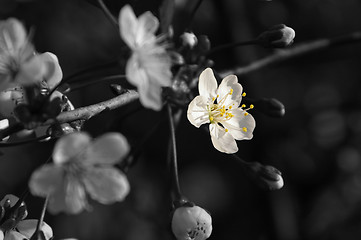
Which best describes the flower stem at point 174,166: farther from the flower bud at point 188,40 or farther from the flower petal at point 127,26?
the flower petal at point 127,26

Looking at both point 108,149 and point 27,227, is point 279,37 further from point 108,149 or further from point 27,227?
point 27,227

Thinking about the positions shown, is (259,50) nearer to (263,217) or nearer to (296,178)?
(296,178)

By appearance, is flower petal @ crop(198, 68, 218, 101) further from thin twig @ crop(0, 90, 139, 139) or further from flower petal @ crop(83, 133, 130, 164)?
flower petal @ crop(83, 133, 130, 164)

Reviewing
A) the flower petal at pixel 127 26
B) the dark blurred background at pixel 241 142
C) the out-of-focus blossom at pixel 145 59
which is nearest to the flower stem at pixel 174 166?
the out-of-focus blossom at pixel 145 59

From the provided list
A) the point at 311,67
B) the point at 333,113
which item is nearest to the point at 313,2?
the point at 311,67

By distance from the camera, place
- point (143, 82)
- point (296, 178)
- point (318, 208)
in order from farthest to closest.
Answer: point (296, 178), point (318, 208), point (143, 82)

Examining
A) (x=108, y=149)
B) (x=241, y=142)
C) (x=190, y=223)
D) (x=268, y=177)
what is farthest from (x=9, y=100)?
(x=241, y=142)

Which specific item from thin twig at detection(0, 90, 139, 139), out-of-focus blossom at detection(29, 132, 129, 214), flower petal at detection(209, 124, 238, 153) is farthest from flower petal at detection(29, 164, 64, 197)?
flower petal at detection(209, 124, 238, 153)
